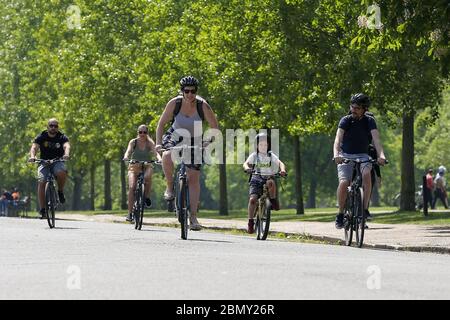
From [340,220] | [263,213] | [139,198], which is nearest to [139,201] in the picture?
[139,198]

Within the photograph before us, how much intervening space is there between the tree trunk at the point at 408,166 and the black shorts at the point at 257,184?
46.4 feet

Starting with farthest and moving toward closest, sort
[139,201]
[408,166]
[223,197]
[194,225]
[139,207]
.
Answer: [223,197] < [408,166] < [139,201] < [139,207] < [194,225]

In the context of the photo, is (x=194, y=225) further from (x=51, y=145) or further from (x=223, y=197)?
(x=223, y=197)

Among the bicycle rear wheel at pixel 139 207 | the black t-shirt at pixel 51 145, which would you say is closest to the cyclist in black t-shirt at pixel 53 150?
the black t-shirt at pixel 51 145

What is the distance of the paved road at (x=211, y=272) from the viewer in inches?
412

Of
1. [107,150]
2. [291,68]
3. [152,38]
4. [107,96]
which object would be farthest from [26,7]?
[291,68]

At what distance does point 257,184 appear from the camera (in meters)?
20.7

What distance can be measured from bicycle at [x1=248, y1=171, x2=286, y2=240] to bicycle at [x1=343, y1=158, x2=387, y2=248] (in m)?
2.03

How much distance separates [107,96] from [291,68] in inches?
633

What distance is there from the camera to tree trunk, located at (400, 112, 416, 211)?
3431 centimetres

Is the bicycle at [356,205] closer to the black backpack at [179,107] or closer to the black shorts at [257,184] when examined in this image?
the black backpack at [179,107]

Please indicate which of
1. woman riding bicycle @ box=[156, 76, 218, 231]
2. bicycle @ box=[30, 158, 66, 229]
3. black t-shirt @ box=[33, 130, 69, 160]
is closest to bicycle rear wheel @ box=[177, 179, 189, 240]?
woman riding bicycle @ box=[156, 76, 218, 231]

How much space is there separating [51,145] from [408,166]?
44.1 feet

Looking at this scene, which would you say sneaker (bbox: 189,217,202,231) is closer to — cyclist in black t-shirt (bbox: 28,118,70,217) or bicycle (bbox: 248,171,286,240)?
bicycle (bbox: 248,171,286,240)
